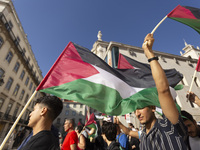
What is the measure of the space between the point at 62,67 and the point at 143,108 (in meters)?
2.14

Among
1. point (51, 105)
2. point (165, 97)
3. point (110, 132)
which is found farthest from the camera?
point (110, 132)

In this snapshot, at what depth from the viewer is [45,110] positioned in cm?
167

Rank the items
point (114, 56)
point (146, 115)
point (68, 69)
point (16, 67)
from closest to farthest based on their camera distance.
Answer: point (146, 115), point (68, 69), point (114, 56), point (16, 67)

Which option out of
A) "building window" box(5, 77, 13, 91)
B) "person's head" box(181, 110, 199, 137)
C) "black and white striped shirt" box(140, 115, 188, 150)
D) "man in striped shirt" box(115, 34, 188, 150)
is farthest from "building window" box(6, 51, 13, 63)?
"person's head" box(181, 110, 199, 137)

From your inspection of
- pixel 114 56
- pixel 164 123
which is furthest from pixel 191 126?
pixel 114 56

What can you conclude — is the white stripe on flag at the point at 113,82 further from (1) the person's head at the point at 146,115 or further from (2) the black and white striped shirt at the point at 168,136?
(2) the black and white striped shirt at the point at 168,136

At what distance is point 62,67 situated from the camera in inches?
113

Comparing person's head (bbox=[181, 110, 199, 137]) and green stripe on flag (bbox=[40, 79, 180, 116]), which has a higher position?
green stripe on flag (bbox=[40, 79, 180, 116])

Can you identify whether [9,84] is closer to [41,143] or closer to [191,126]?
[41,143]

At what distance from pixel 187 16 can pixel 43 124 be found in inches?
181

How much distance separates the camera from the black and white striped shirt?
1.19 metres

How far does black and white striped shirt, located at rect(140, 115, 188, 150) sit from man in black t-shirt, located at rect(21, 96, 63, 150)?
47.1 inches

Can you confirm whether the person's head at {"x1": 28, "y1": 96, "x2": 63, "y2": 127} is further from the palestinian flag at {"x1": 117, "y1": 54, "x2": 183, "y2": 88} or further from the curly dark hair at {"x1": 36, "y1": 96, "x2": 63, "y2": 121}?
the palestinian flag at {"x1": 117, "y1": 54, "x2": 183, "y2": 88}

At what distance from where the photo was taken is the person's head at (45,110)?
1.60 meters
